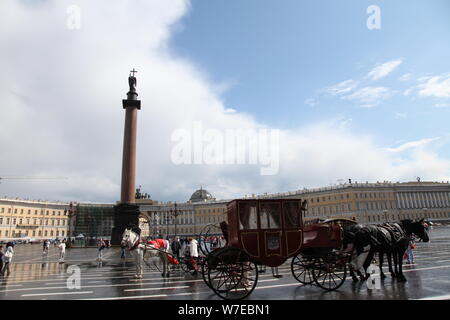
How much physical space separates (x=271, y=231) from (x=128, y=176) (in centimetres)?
2480

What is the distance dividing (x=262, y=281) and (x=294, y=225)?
3347mm

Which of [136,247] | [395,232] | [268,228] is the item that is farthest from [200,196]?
[268,228]

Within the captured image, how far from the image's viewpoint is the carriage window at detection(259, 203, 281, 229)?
7.39 metres

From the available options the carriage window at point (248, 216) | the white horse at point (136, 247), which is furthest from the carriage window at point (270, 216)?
the white horse at point (136, 247)

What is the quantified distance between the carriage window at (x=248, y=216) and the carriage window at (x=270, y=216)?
186mm

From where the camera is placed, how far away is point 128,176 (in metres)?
29.4

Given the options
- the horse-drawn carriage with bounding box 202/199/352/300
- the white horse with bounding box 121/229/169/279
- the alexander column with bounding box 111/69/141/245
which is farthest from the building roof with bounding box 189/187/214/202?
the horse-drawn carriage with bounding box 202/199/352/300

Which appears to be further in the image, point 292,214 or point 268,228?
point 292,214

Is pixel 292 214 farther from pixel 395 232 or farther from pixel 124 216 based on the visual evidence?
pixel 124 216

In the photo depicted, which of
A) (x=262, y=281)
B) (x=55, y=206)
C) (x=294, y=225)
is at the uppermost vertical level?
(x=55, y=206)
